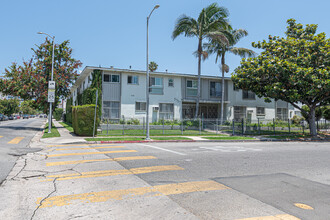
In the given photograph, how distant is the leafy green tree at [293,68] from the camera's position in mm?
19344

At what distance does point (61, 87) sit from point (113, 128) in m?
7.78

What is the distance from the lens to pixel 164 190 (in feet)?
17.8

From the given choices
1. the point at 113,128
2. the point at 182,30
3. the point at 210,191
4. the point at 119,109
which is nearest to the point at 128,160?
the point at 210,191

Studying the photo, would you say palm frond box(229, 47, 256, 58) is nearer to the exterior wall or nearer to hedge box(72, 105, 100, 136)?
the exterior wall

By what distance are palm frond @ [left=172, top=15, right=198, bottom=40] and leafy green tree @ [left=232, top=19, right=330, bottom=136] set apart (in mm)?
6314

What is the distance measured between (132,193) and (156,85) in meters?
23.4

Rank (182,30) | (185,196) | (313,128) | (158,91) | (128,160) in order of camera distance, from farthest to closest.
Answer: (158,91), (182,30), (313,128), (128,160), (185,196)

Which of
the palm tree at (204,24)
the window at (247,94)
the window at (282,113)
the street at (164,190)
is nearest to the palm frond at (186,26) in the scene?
the palm tree at (204,24)

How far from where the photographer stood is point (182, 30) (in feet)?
85.1

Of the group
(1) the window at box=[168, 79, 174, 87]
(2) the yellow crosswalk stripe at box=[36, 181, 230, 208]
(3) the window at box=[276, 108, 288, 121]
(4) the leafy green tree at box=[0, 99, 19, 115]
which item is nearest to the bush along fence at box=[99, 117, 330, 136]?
(1) the window at box=[168, 79, 174, 87]

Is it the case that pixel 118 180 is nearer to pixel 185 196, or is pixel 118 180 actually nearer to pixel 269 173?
pixel 185 196

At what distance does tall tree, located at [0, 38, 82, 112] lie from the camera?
24.2m

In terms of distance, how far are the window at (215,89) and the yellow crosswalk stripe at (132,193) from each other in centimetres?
2577

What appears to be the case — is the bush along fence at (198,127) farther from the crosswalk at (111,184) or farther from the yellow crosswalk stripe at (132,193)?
the yellow crosswalk stripe at (132,193)
